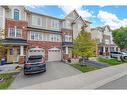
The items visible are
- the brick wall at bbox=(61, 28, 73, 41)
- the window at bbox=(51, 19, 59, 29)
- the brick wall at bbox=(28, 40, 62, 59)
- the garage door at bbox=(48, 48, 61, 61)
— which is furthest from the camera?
the brick wall at bbox=(61, 28, 73, 41)

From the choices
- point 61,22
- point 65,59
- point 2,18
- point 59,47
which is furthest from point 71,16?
point 2,18

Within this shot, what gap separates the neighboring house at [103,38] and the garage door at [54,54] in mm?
14494

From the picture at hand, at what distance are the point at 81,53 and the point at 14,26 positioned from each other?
1049cm

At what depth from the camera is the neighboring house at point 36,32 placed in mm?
20675

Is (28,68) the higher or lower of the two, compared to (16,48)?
lower

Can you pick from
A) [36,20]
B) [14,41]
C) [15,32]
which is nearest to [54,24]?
[36,20]

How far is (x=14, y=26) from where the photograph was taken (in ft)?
69.1

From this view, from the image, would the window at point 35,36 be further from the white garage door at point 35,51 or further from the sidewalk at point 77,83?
the sidewalk at point 77,83

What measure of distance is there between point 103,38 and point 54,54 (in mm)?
19966

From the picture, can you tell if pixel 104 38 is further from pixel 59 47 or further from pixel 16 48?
pixel 16 48

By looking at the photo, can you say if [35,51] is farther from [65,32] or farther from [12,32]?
[65,32]

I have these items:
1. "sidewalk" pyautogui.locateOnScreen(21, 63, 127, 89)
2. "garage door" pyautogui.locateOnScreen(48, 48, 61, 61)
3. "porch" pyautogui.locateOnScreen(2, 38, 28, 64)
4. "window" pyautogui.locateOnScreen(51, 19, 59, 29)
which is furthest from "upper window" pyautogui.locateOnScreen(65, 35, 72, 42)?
"sidewalk" pyautogui.locateOnScreen(21, 63, 127, 89)

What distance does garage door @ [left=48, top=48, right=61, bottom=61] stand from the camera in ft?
85.4

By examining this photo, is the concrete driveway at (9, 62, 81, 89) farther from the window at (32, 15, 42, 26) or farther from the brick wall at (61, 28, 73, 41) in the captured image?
the brick wall at (61, 28, 73, 41)
